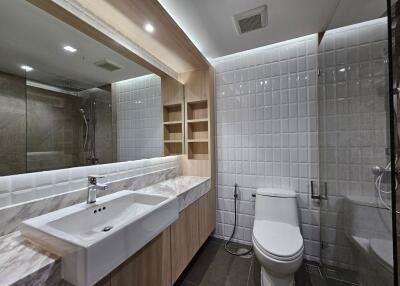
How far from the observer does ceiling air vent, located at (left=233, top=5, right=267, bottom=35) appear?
1.39m

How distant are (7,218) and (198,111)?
71.4 inches

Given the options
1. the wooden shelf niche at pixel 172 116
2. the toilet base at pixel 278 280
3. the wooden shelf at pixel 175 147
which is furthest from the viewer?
the wooden shelf at pixel 175 147

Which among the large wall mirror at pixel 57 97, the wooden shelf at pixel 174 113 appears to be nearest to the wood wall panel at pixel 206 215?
the large wall mirror at pixel 57 97

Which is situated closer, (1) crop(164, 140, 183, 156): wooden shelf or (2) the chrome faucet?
(2) the chrome faucet

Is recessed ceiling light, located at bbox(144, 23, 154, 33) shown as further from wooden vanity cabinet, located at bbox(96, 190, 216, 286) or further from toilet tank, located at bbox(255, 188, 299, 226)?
toilet tank, located at bbox(255, 188, 299, 226)

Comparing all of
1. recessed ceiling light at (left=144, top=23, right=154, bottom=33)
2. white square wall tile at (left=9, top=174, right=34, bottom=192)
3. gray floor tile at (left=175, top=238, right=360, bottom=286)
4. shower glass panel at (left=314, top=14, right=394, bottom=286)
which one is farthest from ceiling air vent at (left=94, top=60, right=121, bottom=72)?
gray floor tile at (left=175, top=238, right=360, bottom=286)

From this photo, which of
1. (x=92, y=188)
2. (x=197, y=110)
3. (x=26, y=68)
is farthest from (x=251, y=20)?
(x=92, y=188)

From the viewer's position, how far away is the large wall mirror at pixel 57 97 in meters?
0.86

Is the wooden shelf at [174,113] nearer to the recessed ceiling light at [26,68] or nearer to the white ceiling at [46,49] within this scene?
the white ceiling at [46,49]

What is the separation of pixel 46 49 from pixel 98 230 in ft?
3.60

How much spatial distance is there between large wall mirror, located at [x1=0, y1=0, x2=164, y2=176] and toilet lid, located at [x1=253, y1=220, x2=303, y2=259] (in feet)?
4.13

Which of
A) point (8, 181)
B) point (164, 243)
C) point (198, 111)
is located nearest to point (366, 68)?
point (198, 111)

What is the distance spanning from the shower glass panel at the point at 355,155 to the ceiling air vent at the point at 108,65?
174cm

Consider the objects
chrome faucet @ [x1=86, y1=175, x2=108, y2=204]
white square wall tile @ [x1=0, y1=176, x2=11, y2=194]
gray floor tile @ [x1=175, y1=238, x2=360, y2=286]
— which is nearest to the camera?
white square wall tile @ [x1=0, y1=176, x2=11, y2=194]
